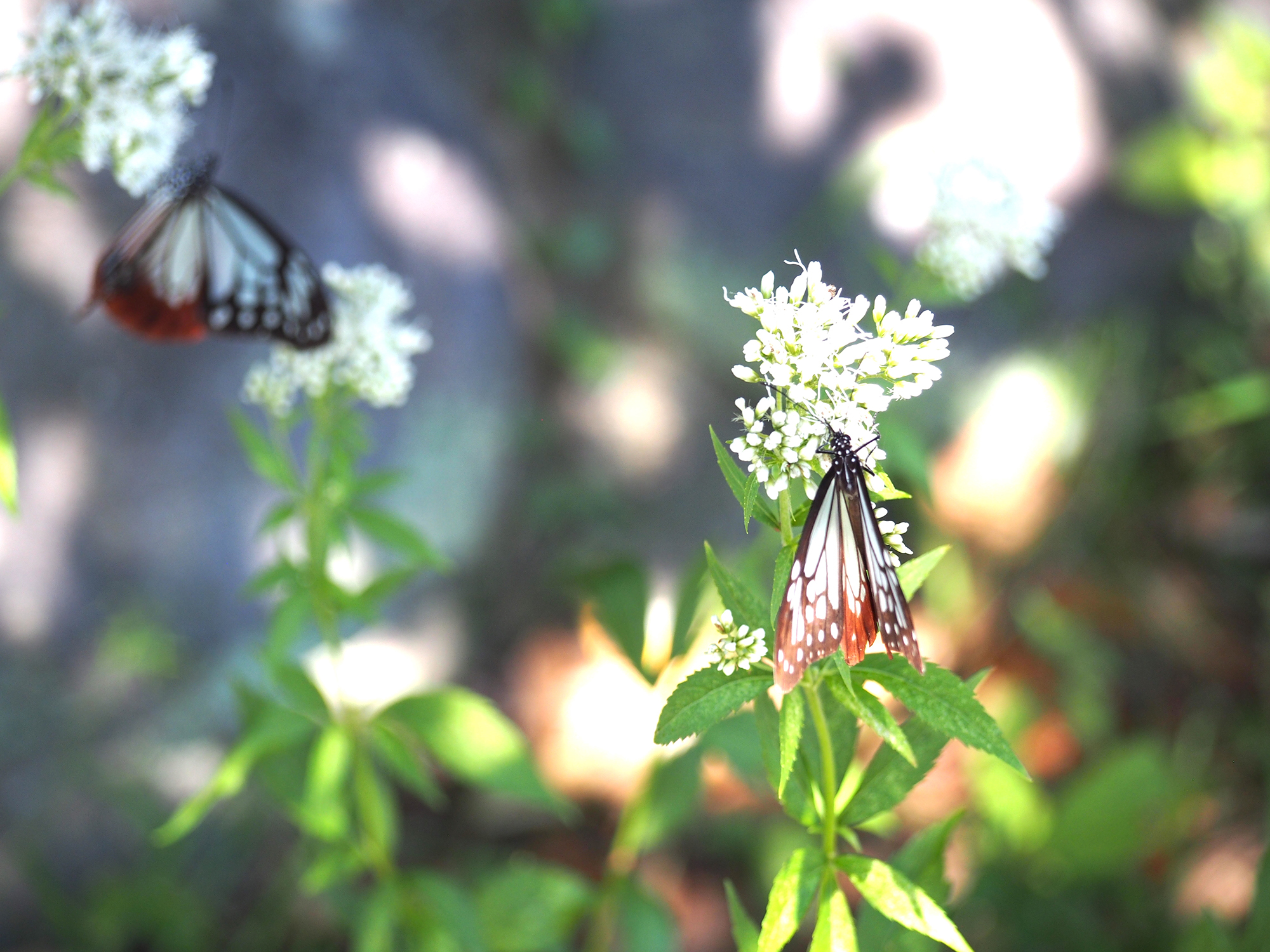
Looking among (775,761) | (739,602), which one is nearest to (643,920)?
(775,761)

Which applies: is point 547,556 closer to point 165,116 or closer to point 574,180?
point 574,180

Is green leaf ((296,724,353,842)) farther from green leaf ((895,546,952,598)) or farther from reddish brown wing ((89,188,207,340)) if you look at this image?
green leaf ((895,546,952,598))

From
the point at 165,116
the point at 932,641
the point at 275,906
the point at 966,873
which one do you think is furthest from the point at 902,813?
the point at 165,116

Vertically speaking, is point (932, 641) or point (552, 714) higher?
point (932, 641)

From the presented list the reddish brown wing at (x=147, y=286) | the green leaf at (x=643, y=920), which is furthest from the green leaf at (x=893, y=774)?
the reddish brown wing at (x=147, y=286)

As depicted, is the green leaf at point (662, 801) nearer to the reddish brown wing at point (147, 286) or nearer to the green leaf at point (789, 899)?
the green leaf at point (789, 899)

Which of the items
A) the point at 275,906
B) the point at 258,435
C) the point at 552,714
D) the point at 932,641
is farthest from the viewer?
the point at 932,641

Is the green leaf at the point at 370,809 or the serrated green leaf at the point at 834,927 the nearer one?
the serrated green leaf at the point at 834,927
